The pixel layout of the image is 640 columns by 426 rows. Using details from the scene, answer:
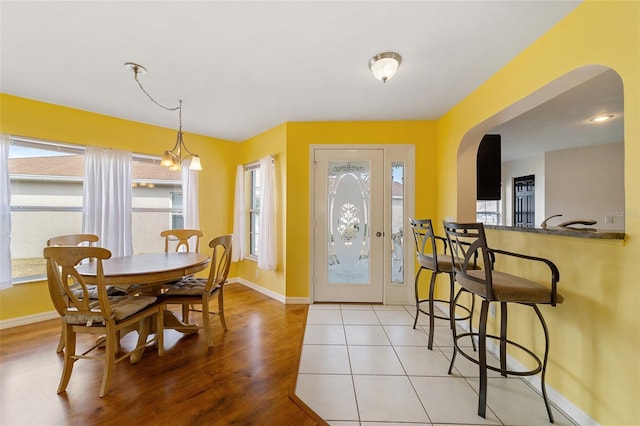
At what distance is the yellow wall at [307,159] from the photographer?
316cm

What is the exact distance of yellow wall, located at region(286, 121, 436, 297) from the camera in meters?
3.16

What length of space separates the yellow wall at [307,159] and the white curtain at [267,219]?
11.9 inches

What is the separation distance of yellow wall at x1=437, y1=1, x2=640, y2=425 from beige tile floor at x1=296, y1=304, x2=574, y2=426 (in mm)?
320

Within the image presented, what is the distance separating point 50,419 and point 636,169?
338cm

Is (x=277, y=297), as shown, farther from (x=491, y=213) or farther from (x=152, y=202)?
(x=491, y=213)

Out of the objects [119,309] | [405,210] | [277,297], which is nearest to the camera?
[119,309]

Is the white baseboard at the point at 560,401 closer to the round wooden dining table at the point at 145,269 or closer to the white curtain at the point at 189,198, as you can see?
the round wooden dining table at the point at 145,269

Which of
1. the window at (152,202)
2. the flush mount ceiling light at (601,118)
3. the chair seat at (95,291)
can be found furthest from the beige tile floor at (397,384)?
the flush mount ceiling light at (601,118)

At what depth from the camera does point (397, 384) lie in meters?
1.72

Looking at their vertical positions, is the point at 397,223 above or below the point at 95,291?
above

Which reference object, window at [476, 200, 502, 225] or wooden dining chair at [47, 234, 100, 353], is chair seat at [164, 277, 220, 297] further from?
window at [476, 200, 502, 225]

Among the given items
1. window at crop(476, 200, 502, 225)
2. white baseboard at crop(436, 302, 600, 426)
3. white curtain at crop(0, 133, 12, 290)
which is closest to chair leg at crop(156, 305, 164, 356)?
white curtain at crop(0, 133, 12, 290)

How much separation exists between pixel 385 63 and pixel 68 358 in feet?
9.95

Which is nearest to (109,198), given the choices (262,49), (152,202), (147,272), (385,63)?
(152,202)
